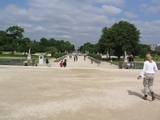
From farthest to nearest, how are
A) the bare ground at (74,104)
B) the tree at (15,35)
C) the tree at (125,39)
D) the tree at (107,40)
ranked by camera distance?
the tree at (15,35), the tree at (107,40), the tree at (125,39), the bare ground at (74,104)

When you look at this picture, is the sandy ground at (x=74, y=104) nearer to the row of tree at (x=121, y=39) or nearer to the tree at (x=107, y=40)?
the row of tree at (x=121, y=39)

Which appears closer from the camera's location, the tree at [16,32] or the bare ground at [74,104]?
the bare ground at [74,104]

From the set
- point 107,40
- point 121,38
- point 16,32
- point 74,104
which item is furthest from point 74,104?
point 16,32

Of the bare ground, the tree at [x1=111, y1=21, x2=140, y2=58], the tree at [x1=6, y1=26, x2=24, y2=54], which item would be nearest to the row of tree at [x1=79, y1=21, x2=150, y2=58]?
the tree at [x1=111, y1=21, x2=140, y2=58]

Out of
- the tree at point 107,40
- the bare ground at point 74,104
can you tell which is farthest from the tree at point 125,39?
the bare ground at point 74,104

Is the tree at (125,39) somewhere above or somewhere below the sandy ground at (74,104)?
above

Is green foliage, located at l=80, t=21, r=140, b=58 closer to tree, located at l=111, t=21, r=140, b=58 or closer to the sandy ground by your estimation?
tree, located at l=111, t=21, r=140, b=58

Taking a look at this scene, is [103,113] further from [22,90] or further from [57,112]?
[22,90]

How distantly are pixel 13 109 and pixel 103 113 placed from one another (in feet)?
8.56

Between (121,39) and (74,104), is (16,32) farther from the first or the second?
(74,104)

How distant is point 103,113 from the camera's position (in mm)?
11523

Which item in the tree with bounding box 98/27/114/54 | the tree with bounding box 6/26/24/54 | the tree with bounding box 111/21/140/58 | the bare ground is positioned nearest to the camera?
the bare ground

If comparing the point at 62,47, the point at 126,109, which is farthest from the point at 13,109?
the point at 62,47

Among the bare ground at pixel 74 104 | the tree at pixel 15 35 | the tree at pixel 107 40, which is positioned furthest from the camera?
the tree at pixel 15 35
